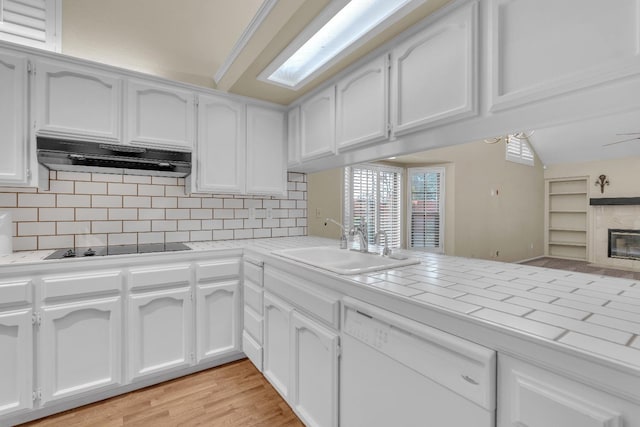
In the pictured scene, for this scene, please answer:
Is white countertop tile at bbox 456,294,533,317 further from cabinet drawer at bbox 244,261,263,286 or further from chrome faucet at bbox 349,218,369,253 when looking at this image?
cabinet drawer at bbox 244,261,263,286

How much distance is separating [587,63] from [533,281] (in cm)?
80

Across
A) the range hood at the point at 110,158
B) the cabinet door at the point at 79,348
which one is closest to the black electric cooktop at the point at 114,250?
the cabinet door at the point at 79,348

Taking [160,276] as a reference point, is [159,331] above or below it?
below

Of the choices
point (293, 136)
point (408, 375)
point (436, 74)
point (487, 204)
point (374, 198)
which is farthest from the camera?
point (487, 204)

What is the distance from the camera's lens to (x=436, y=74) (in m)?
1.41

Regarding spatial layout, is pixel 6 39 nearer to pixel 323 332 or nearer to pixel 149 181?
pixel 149 181

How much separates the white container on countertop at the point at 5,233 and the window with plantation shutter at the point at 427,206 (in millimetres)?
5521

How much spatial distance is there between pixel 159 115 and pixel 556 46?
2.38m

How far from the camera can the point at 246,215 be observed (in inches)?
112

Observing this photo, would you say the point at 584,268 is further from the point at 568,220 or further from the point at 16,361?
the point at 16,361

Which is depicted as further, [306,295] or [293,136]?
[293,136]

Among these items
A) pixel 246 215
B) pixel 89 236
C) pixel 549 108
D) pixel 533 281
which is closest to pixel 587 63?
pixel 549 108

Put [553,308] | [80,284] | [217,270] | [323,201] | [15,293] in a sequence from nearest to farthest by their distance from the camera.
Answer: [553,308] < [15,293] < [80,284] < [217,270] < [323,201]

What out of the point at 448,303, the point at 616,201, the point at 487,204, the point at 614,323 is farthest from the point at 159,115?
the point at 487,204
